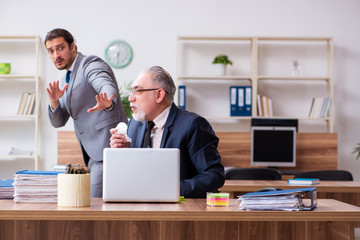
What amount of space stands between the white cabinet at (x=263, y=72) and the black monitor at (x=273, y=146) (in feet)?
1.82

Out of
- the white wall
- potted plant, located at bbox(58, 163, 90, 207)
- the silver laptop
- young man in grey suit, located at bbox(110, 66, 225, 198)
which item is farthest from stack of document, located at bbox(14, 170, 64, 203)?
the white wall

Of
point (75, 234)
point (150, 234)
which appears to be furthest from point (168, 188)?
point (75, 234)

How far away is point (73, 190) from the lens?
1.91 m

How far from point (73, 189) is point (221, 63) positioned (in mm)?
4732

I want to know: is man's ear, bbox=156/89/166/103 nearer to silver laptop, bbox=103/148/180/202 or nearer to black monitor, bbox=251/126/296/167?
silver laptop, bbox=103/148/180/202

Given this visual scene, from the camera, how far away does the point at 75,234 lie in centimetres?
207

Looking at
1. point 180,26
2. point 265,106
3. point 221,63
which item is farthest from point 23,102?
point 265,106

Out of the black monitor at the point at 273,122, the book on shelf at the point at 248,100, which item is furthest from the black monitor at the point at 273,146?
the book on shelf at the point at 248,100

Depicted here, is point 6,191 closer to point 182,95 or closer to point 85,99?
point 85,99

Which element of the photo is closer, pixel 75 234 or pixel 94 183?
pixel 75 234

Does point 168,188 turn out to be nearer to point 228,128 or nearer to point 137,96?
point 137,96

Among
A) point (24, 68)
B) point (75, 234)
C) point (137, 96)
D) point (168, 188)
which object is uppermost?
point (24, 68)

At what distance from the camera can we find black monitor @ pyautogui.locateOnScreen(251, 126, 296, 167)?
620 cm

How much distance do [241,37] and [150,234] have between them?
4705 mm
